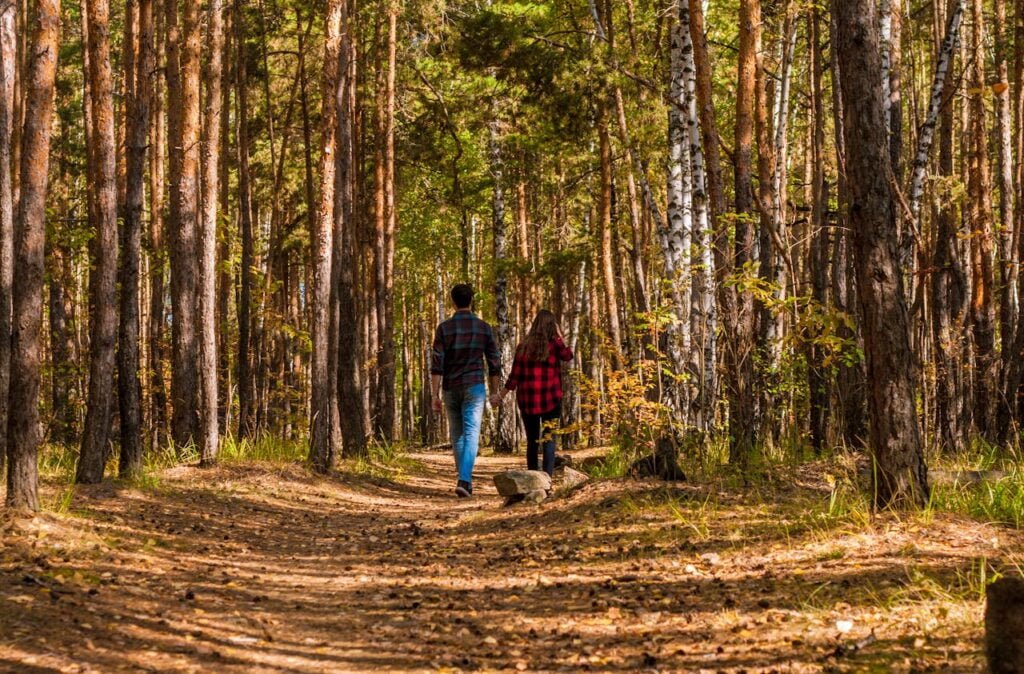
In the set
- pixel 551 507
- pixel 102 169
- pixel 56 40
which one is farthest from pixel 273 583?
pixel 102 169

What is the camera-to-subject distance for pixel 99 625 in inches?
195

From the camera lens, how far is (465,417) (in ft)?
35.5

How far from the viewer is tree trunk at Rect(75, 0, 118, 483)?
9664 millimetres

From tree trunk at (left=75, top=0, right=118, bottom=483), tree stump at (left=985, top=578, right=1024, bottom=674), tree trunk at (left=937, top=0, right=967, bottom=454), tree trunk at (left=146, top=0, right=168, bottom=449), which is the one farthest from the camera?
tree trunk at (left=146, top=0, right=168, bottom=449)

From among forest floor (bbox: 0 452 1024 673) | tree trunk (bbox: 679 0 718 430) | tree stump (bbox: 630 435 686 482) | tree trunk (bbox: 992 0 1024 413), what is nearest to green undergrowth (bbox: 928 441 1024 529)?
forest floor (bbox: 0 452 1024 673)

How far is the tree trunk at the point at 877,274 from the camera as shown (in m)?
6.38

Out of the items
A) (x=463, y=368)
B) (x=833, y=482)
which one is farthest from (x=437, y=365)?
(x=833, y=482)

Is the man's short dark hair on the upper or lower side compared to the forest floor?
upper

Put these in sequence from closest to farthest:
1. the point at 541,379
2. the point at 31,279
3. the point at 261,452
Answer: the point at 31,279 < the point at 541,379 < the point at 261,452

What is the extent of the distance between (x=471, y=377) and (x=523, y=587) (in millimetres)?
4663

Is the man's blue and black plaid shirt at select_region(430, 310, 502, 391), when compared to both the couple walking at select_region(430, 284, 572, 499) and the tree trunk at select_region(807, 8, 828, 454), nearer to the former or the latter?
the couple walking at select_region(430, 284, 572, 499)

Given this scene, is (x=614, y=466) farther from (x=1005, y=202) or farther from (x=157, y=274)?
(x=157, y=274)

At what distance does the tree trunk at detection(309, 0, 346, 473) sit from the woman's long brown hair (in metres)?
2.63

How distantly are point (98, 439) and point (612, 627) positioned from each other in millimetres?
6713
